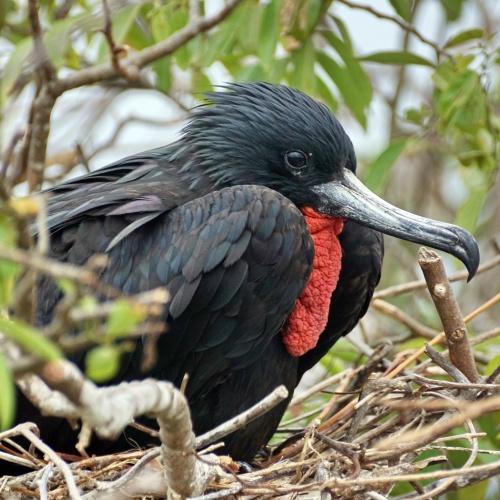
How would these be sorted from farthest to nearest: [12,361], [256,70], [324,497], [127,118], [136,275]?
[127,118] → [256,70] → [136,275] → [324,497] → [12,361]

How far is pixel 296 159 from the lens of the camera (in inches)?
145

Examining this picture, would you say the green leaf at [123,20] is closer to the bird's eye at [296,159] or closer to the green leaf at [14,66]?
the green leaf at [14,66]

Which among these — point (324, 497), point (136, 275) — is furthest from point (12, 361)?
point (136, 275)

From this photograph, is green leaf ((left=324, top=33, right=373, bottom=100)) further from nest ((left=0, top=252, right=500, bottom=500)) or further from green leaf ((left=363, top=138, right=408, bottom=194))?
nest ((left=0, top=252, right=500, bottom=500))

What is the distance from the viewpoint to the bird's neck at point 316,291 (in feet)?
11.7

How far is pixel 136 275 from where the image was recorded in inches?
131

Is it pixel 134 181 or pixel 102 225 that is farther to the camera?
pixel 134 181

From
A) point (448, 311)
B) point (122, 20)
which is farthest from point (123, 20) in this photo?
point (448, 311)

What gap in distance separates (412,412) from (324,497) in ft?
2.14

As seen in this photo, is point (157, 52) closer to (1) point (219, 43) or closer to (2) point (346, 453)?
(1) point (219, 43)

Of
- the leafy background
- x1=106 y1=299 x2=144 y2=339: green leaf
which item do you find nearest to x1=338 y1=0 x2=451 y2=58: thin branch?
the leafy background

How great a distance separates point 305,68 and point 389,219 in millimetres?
869

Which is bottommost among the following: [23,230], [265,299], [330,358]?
[330,358]

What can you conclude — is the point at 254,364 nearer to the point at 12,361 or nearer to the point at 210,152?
the point at 210,152
